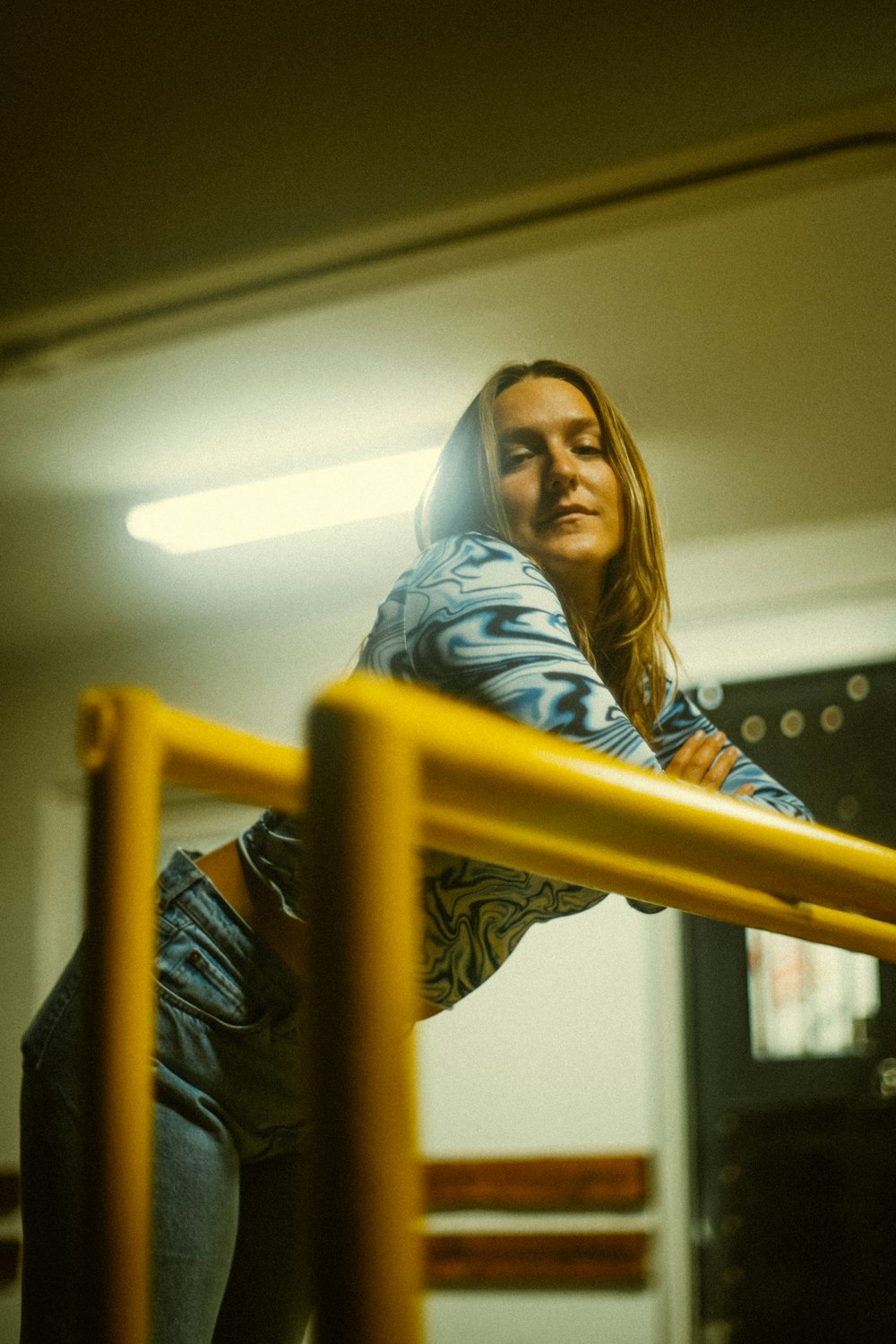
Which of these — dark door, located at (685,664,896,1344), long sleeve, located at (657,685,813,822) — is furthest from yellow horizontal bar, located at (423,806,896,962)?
dark door, located at (685,664,896,1344)

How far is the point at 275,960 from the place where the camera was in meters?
0.63

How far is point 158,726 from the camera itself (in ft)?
1.34

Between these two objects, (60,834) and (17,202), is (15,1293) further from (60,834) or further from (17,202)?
(17,202)

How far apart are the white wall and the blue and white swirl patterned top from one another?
273 millimetres

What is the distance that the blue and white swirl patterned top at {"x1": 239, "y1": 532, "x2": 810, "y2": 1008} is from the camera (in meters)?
0.57

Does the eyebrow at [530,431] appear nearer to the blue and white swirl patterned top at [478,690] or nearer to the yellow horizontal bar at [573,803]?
the blue and white swirl patterned top at [478,690]

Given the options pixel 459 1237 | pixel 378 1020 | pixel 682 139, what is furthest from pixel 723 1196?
pixel 378 1020

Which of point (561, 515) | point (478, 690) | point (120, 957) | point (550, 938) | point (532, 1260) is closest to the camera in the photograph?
point (120, 957)

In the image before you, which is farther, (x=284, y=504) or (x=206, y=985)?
(x=284, y=504)

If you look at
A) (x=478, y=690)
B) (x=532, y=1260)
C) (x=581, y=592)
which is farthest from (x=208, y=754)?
(x=532, y=1260)

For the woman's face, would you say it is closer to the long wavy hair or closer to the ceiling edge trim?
the long wavy hair

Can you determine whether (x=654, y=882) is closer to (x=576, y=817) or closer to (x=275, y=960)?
(x=576, y=817)

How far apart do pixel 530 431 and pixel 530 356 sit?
185mm

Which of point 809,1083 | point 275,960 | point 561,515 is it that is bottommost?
point 809,1083
